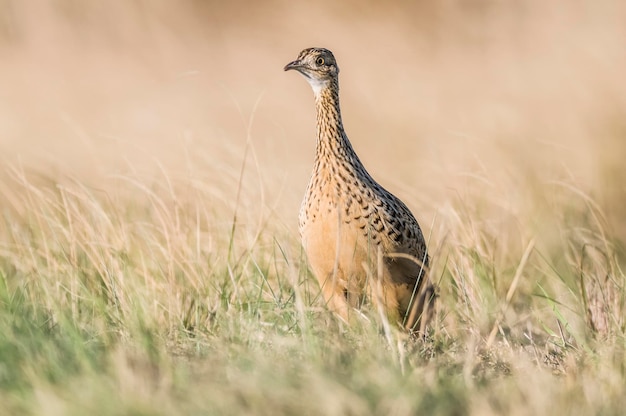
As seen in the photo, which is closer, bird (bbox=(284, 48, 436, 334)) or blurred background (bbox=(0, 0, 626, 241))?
bird (bbox=(284, 48, 436, 334))

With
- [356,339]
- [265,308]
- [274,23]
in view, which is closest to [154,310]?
[265,308]

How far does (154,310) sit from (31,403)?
4.27ft

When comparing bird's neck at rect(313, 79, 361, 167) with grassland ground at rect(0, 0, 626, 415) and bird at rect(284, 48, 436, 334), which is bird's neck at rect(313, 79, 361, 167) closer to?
bird at rect(284, 48, 436, 334)

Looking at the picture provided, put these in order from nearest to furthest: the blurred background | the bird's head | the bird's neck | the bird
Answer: the bird
the bird's neck
the bird's head
the blurred background

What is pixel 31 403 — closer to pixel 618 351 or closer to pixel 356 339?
pixel 356 339

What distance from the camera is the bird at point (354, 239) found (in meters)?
4.79

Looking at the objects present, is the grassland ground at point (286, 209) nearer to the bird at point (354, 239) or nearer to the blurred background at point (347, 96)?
the blurred background at point (347, 96)

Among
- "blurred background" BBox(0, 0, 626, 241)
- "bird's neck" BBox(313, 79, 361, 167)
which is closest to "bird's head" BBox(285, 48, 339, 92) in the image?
"bird's neck" BBox(313, 79, 361, 167)

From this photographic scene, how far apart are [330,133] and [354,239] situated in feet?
1.86

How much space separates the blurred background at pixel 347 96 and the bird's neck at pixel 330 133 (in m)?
0.81

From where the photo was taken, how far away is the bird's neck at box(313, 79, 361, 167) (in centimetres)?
501

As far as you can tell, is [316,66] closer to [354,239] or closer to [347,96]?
[354,239]

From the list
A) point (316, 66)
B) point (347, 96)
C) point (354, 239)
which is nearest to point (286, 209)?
point (316, 66)

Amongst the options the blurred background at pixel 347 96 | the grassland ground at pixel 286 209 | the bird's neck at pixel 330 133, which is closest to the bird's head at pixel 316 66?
the bird's neck at pixel 330 133
